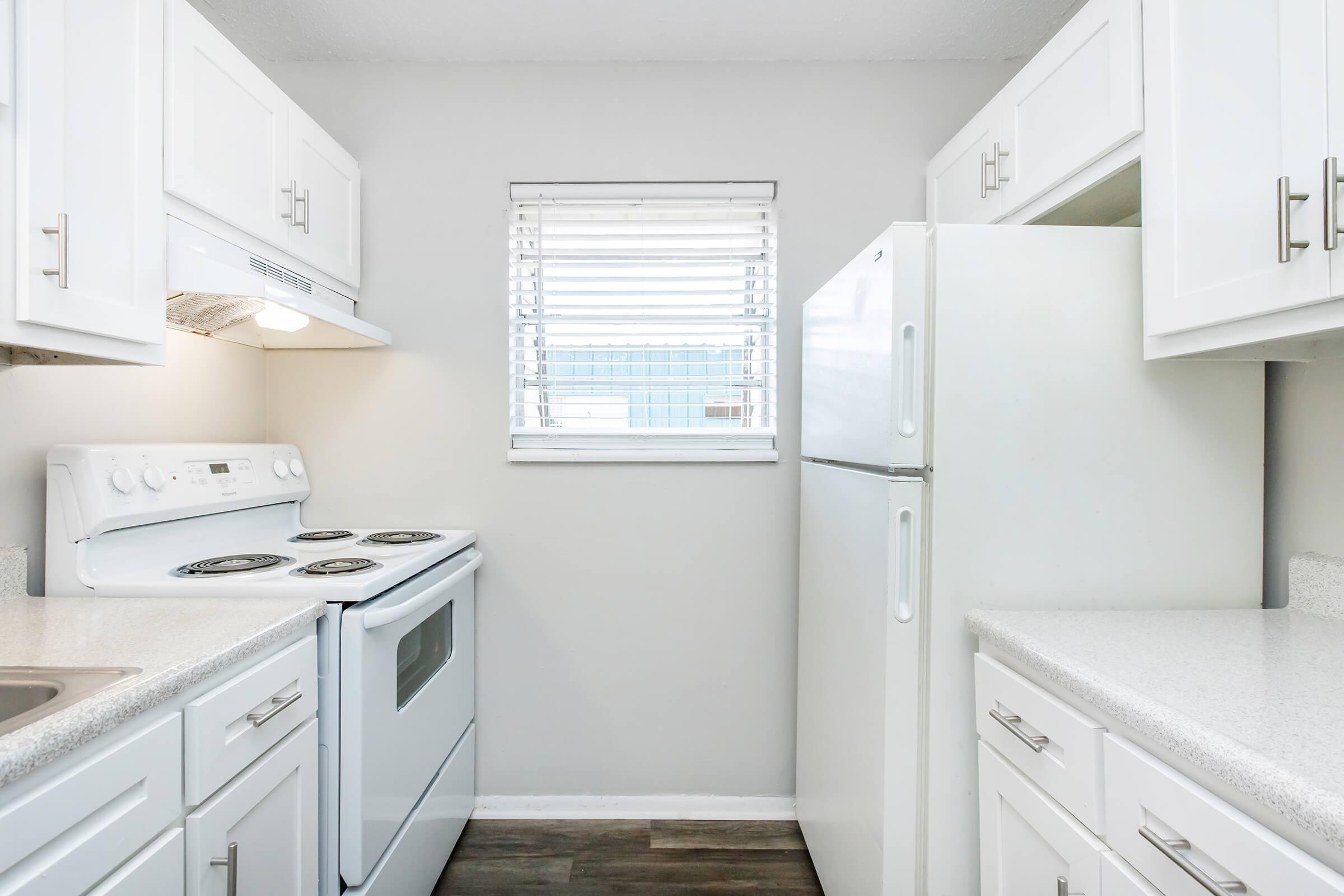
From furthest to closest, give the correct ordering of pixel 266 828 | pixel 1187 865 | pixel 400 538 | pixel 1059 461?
pixel 400 538 < pixel 1059 461 < pixel 266 828 < pixel 1187 865

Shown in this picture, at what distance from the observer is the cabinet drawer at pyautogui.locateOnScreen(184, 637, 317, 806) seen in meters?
0.91

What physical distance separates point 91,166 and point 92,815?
1.05m

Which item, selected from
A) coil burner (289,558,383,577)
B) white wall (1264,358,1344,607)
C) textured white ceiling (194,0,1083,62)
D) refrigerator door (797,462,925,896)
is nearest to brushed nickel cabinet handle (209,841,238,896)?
coil burner (289,558,383,577)

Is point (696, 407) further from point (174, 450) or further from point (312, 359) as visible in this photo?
point (174, 450)

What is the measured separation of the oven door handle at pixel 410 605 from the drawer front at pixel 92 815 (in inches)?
16.4

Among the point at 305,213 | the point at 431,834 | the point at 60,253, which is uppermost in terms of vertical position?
the point at 305,213

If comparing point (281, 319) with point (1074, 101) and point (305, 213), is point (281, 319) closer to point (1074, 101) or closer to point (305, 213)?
point (305, 213)

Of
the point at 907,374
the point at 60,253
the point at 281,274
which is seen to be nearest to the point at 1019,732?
the point at 907,374

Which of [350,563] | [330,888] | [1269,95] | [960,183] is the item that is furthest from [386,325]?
[1269,95]

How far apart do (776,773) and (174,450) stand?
203 centimetres

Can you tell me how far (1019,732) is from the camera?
3.42 ft

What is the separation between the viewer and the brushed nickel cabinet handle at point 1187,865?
26.9 inches

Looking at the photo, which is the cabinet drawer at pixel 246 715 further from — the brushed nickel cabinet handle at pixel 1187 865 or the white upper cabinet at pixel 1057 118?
the white upper cabinet at pixel 1057 118

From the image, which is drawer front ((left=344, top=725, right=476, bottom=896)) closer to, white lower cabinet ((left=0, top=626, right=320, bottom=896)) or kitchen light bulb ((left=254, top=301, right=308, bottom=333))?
white lower cabinet ((left=0, top=626, right=320, bottom=896))
